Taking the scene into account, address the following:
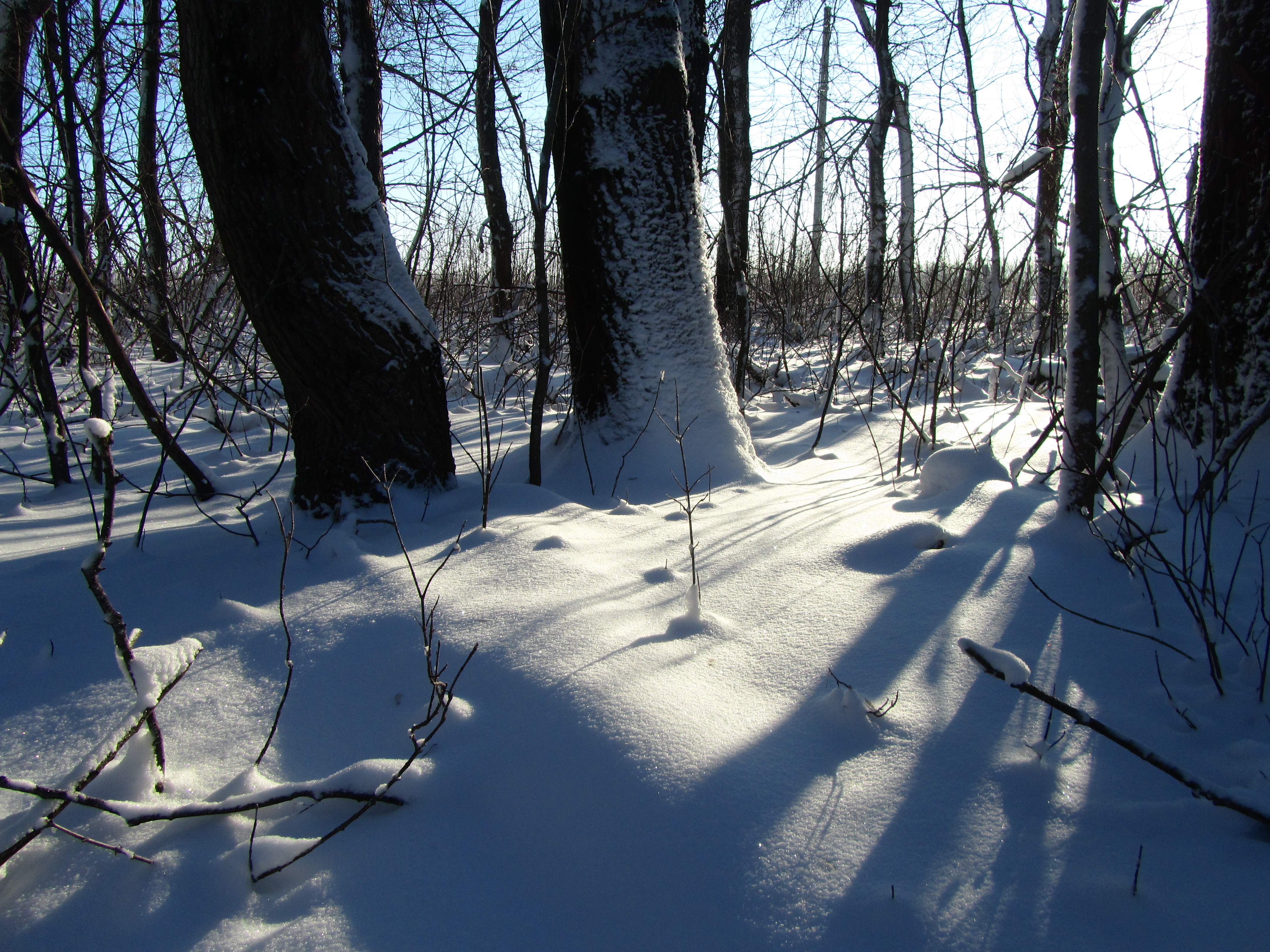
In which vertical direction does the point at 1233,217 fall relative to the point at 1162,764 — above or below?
above

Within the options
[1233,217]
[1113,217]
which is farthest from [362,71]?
[1233,217]

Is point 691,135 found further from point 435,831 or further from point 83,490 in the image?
point 83,490

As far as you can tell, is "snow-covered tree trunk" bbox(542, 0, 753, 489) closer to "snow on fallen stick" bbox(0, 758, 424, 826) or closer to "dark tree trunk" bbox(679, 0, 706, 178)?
"dark tree trunk" bbox(679, 0, 706, 178)

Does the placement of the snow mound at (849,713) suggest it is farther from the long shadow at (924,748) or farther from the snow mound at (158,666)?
the snow mound at (158,666)

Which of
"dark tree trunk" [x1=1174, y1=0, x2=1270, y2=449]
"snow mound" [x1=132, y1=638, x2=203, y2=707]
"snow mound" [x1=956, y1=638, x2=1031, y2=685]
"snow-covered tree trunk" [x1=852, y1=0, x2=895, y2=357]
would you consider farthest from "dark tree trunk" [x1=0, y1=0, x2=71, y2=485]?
"snow-covered tree trunk" [x1=852, y1=0, x2=895, y2=357]

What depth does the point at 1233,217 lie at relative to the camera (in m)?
1.70

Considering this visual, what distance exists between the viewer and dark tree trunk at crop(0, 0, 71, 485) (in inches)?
85.4

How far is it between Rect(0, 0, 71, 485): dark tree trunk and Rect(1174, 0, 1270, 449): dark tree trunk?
11.8 ft

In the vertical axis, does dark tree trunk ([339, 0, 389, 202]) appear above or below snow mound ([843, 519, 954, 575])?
above

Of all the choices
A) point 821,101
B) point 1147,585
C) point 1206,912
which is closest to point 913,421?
point 1147,585

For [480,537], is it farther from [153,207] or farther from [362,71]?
[362,71]

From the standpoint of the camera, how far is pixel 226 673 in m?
1.22

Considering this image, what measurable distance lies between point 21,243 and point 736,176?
4129mm

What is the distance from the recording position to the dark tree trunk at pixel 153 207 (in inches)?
101
